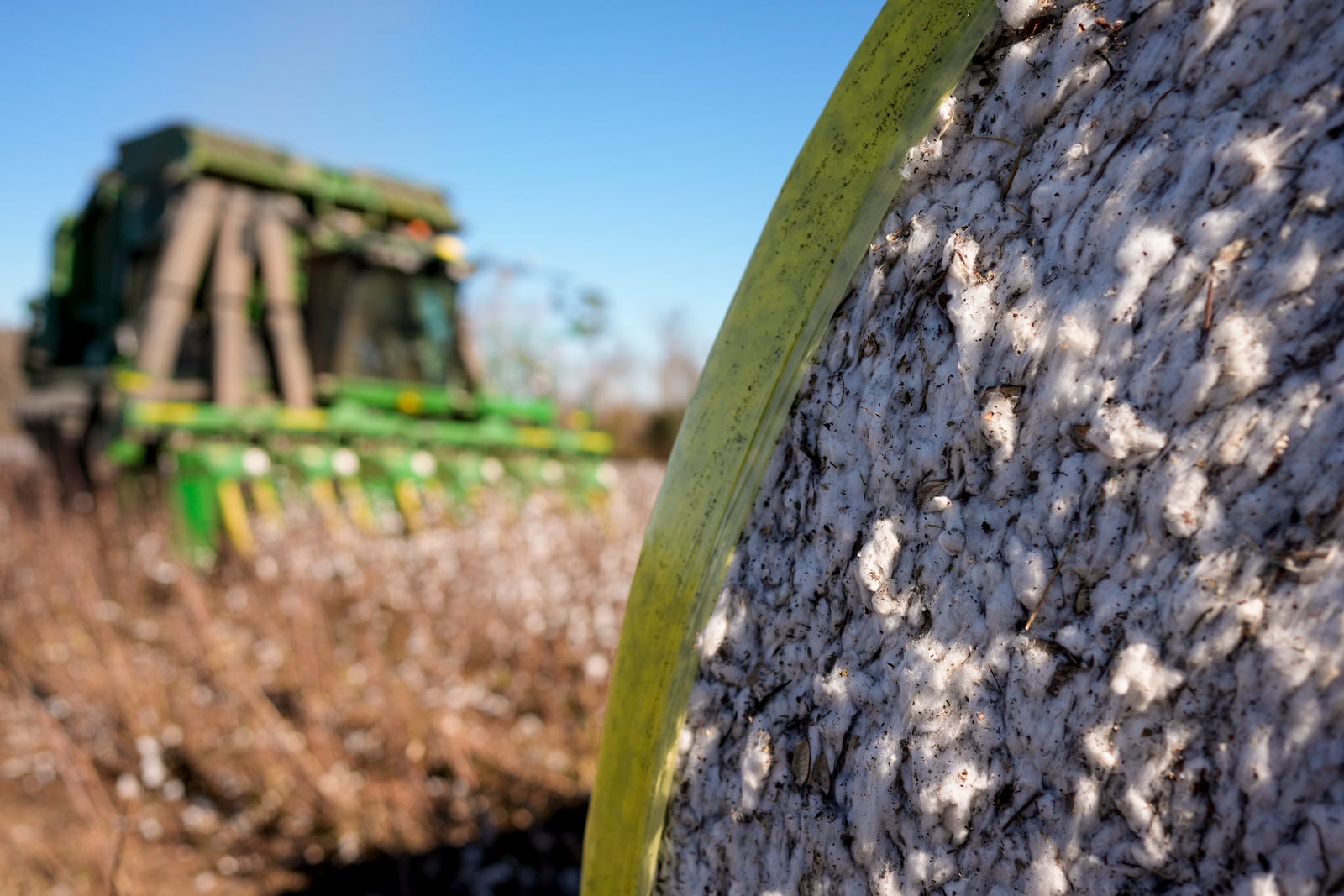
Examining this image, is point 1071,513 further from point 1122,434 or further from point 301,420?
point 301,420

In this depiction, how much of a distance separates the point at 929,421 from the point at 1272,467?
0.23 m

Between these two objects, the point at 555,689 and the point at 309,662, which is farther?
the point at 555,689

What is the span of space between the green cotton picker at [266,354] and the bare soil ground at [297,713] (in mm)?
783

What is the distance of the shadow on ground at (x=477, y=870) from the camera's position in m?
2.59

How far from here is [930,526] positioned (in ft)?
2.36

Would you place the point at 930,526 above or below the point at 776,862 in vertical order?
above

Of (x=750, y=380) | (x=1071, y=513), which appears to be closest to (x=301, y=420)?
(x=750, y=380)

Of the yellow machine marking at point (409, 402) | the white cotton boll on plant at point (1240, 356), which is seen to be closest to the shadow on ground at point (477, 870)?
the white cotton boll on plant at point (1240, 356)

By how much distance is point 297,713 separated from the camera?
11.6 feet

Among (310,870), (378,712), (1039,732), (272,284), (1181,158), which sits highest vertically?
(1181,158)

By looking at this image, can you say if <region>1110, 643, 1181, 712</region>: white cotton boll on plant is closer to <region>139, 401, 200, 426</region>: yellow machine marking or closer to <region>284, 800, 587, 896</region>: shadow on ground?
<region>284, 800, 587, 896</region>: shadow on ground

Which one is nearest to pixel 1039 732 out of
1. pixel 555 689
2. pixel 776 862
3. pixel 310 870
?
pixel 776 862

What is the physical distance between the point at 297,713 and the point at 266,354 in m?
5.11

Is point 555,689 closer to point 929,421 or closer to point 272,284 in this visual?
point 929,421
